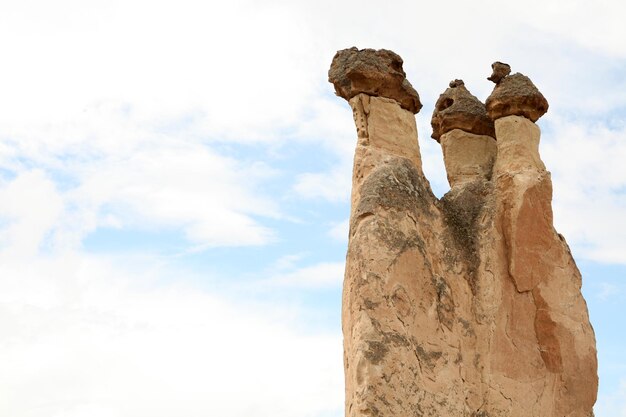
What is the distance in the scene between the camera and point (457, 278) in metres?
10.5

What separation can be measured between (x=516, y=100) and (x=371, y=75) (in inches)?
81.6

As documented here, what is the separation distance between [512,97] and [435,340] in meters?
3.56

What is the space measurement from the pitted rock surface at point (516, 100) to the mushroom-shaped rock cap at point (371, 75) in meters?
1.23

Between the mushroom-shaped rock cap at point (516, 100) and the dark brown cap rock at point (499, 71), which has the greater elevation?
the dark brown cap rock at point (499, 71)

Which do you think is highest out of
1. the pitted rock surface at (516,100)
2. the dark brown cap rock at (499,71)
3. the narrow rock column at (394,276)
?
the dark brown cap rock at (499,71)

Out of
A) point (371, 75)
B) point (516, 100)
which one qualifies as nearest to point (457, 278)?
point (371, 75)

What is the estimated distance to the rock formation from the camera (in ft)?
30.7

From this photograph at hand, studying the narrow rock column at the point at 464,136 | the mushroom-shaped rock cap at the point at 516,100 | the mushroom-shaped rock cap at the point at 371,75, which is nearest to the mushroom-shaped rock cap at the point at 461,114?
the narrow rock column at the point at 464,136

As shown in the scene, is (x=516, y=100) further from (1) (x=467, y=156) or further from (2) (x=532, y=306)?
(2) (x=532, y=306)

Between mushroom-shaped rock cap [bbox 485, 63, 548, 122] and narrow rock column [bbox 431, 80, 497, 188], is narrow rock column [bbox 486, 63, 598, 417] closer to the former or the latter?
mushroom-shaped rock cap [bbox 485, 63, 548, 122]

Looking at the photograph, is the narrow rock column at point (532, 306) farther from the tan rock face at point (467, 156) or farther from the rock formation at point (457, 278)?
the tan rock face at point (467, 156)

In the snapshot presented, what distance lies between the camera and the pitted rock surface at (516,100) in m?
11.9

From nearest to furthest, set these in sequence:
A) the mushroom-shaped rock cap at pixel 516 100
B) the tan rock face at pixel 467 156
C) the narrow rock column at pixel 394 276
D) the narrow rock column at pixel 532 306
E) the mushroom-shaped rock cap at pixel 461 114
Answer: the narrow rock column at pixel 394 276 < the narrow rock column at pixel 532 306 < the mushroom-shaped rock cap at pixel 516 100 < the tan rock face at pixel 467 156 < the mushroom-shaped rock cap at pixel 461 114

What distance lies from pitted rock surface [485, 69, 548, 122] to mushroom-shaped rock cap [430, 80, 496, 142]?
0.95 feet
